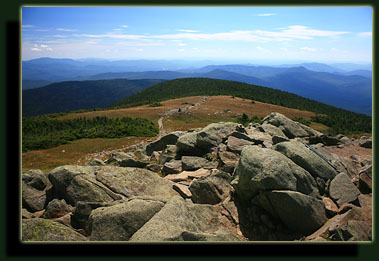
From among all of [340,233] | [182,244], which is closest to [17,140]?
[182,244]

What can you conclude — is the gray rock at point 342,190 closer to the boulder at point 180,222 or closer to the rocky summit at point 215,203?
the rocky summit at point 215,203

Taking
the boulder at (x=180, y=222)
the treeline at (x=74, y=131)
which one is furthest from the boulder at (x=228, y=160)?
the treeline at (x=74, y=131)

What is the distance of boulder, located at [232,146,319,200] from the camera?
9672 millimetres

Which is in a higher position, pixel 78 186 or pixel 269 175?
pixel 269 175

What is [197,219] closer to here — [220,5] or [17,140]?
[17,140]

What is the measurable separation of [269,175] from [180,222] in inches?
164

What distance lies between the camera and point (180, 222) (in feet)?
28.5

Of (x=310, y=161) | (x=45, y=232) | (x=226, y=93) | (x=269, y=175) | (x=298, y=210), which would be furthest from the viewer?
(x=226, y=93)

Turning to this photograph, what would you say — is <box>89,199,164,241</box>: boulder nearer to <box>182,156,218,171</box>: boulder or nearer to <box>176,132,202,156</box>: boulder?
<box>182,156,218,171</box>: boulder

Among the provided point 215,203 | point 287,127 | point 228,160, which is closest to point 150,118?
point 287,127

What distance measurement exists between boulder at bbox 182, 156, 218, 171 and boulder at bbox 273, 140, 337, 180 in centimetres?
573

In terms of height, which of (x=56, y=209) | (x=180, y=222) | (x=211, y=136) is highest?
(x=211, y=136)

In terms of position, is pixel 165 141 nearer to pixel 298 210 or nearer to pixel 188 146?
pixel 188 146

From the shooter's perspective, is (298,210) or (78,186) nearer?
(298,210)
